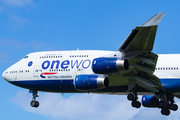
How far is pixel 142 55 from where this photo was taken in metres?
26.3

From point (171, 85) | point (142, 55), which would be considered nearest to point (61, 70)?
point (142, 55)

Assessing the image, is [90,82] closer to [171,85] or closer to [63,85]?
[63,85]

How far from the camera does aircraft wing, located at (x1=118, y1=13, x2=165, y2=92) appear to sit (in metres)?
23.6

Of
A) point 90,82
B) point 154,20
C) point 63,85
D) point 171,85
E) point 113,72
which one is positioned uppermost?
point 154,20

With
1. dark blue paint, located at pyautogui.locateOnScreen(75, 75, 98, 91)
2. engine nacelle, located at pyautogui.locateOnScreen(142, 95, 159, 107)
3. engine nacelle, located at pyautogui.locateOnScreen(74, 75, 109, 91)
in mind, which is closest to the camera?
engine nacelle, located at pyautogui.locateOnScreen(74, 75, 109, 91)

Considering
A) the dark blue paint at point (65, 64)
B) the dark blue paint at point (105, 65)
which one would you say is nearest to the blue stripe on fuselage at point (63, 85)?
the dark blue paint at point (65, 64)

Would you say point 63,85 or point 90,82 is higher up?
point 90,82

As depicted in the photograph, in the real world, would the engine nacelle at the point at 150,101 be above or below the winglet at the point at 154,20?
below

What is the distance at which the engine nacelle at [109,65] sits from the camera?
25.1 meters

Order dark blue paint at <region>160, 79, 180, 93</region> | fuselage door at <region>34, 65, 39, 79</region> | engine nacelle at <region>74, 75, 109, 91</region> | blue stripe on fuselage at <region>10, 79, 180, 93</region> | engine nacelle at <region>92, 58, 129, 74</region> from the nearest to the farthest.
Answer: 1. engine nacelle at <region>92, 58, 129, 74</region>
2. engine nacelle at <region>74, 75, 109, 91</region>
3. dark blue paint at <region>160, 79, 180, 93</region>
4. blue stripe on fuselage at <region>10, 79, 180, 93</region>
5. fuselage door at <region>34, 65, 39, 79</region>

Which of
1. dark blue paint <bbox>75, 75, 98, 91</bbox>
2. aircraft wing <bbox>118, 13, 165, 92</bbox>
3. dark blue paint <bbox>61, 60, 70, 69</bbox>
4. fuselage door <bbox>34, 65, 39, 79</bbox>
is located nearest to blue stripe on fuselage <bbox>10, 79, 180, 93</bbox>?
fuselage door <bbox>34, 65, 39, 79</bbox>

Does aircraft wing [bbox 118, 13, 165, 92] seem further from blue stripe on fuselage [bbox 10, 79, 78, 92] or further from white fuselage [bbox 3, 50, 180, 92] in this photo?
blue stripe on fuselage [bbox 10, 79, 78, 92]

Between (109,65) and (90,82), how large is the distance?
316cm

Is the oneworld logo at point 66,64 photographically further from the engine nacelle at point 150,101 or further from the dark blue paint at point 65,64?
the engine nacelle at point 150,101
